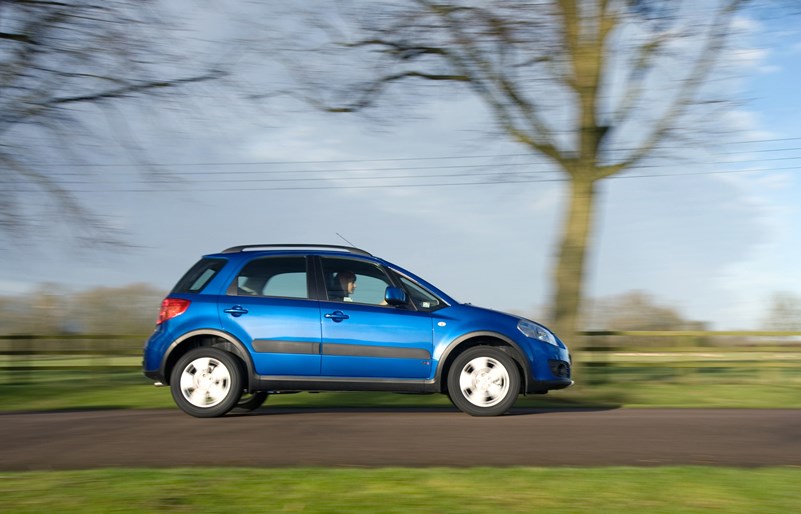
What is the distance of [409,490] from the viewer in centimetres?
550

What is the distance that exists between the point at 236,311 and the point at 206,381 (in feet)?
2.65

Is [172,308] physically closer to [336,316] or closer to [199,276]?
[199,276]

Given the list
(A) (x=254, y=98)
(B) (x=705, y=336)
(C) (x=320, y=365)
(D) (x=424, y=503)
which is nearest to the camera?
(D) (x=424, y=503)

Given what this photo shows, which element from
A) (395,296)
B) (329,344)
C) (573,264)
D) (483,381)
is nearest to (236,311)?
(329,344)

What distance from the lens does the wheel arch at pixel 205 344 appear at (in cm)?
963

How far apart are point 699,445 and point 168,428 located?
16.0 feet

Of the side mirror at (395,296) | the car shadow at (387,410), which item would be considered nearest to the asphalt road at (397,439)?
the car shadow at (387,410)

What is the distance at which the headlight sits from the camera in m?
9.88

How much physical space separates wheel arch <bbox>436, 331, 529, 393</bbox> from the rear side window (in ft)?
8.68

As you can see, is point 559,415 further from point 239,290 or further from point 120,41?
point 120,41

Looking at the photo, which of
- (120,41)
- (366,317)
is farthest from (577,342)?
(120,41)

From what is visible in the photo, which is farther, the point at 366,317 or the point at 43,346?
the point at 43,346

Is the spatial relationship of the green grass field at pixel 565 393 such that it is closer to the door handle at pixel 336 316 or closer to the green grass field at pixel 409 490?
the door handle at pixel 336 316

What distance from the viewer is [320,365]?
9.62 metres
